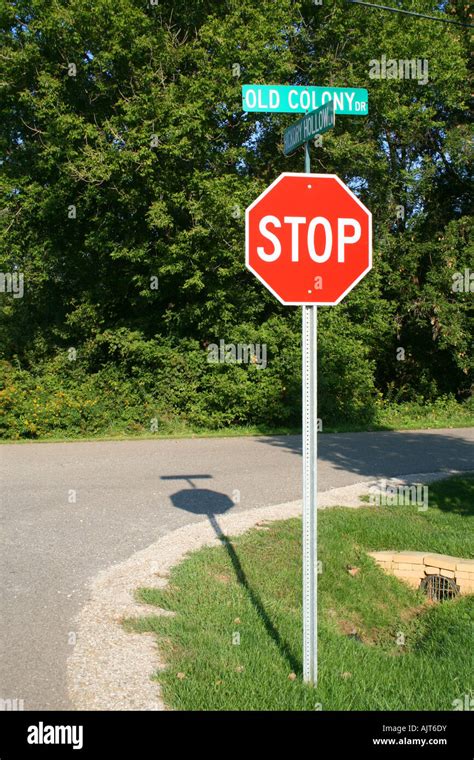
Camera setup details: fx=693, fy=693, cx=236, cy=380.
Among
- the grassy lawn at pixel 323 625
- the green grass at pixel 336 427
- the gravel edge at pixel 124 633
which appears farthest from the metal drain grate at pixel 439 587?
the green grass at pixel 336 427

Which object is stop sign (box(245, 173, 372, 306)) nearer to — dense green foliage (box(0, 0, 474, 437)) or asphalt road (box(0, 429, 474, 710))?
asphalt road (box(0, 429, 474, 710))

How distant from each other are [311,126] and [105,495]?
5988 mm

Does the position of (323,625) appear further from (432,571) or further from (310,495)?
(310,495)

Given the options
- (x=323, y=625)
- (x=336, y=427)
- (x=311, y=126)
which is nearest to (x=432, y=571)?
(x=323, y=625)

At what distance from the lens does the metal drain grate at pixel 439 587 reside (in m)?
6.07

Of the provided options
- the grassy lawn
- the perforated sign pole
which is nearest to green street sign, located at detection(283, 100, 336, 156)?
the perforated sign pole

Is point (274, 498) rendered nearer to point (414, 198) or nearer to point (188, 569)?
point (188, 569)

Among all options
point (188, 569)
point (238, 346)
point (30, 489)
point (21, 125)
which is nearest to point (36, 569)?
point (188, 569)

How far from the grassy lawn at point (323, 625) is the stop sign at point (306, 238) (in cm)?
217

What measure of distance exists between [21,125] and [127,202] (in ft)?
15.4

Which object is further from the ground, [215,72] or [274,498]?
[215,72]

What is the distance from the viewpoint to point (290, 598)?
5.52m

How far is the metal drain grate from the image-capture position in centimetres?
607

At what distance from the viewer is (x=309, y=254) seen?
3.78 m
